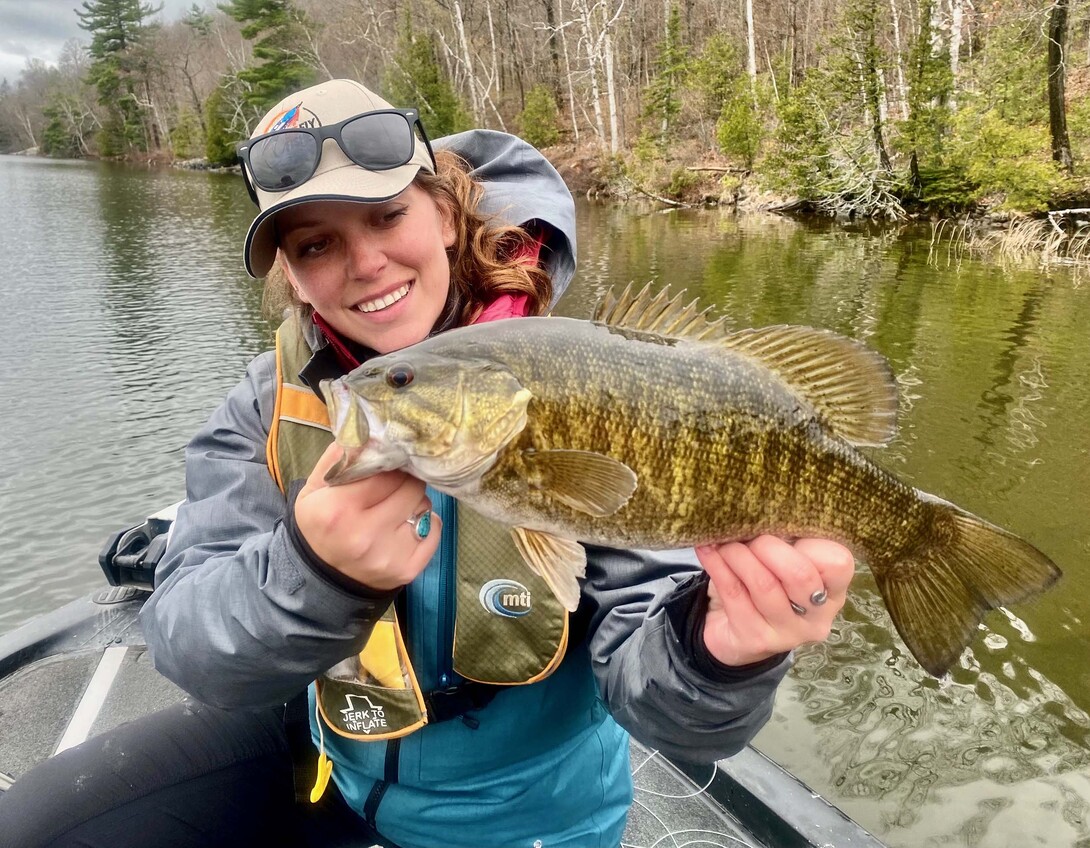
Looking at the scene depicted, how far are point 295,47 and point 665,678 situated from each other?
177 ft

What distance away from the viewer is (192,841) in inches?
84.0

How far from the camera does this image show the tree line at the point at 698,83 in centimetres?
2003

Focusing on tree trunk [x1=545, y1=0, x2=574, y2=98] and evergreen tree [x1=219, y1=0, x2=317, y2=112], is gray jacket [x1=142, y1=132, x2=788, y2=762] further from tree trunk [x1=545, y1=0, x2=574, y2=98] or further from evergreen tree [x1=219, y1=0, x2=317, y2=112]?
evergreen tree [x1=219, y1=0, x2=317, y2=112]

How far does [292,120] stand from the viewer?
2121 millimetres

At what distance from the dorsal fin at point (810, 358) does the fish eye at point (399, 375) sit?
425mm

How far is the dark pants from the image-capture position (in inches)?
78.3

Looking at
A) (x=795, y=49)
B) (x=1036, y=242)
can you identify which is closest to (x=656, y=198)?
(x=795, y=49)

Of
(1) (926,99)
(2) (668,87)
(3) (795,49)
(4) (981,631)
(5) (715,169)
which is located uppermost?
(3) (795,49)

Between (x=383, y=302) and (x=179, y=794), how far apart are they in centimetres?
148

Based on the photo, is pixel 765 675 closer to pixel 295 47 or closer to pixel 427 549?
pixel 427 549

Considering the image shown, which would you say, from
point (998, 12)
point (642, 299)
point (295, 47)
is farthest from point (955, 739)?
point (295, 47)

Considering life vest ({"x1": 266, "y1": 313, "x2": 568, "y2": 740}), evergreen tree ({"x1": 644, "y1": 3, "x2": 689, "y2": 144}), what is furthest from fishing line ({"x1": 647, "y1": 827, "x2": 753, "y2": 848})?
evergreen tree ({"x1": 644, "y1": 3, "x2": 689, "y2": 144})

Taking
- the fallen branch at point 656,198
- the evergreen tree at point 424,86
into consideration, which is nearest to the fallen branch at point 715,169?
the fallen branch at point 656,198

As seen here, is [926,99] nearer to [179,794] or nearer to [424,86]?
[179,794]
